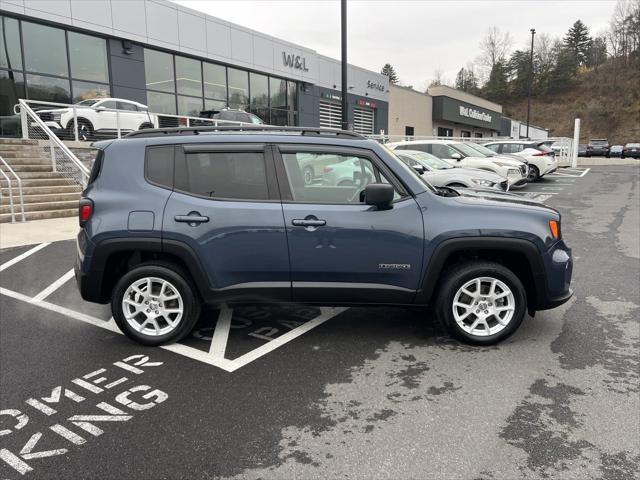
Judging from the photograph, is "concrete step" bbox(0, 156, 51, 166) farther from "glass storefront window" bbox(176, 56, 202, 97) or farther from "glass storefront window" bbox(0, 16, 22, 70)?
"glass storefront window" bbox(176, 56, 202, 97)

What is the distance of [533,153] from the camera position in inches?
765

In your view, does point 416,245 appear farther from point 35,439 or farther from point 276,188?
point 35,439

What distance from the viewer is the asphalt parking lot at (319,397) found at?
260 centimetres

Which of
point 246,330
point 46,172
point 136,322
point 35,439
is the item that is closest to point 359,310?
point 246,330

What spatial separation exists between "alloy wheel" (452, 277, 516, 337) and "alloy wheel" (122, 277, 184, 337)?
232cm

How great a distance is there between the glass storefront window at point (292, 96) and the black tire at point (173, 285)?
26052mm

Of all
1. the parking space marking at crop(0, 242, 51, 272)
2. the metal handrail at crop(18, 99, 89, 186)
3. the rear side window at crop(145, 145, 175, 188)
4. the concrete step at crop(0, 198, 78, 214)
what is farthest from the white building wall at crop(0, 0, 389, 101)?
the rear side window at crop(145, 145, 175, 188)

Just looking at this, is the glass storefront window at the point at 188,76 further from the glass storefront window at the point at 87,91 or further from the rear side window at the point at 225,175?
the rear side window at the point at 225,175

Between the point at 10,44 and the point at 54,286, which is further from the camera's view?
the point at 10,44

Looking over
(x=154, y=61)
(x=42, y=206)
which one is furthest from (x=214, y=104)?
(x=42, y=206)

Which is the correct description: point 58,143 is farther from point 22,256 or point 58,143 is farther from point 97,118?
point 22,256

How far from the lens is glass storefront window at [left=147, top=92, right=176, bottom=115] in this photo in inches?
816

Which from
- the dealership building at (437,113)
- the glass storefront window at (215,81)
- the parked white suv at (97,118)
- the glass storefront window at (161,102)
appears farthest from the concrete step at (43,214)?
the dealership building at (437,113)

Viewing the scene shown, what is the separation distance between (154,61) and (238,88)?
5.06m
